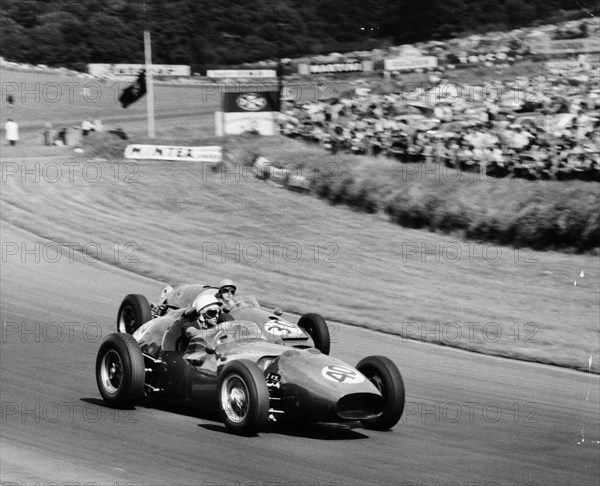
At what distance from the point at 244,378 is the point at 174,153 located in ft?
43.0

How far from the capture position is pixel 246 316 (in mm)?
7508

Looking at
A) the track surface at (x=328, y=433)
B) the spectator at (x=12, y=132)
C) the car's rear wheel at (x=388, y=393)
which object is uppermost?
the spectator at (x=12, y=132)

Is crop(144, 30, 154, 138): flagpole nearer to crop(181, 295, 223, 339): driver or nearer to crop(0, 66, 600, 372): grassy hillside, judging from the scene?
crop(0, 66, 600, 372): grassy hillside

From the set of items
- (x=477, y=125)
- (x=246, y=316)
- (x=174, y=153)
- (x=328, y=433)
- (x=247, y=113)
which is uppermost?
(x=247, y=113)

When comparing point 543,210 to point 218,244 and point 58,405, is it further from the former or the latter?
point 58,405

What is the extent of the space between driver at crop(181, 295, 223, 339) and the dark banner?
12.7 m

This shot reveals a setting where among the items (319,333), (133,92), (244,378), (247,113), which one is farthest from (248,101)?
(244,378)

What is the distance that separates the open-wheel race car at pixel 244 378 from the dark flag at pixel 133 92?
15.2m

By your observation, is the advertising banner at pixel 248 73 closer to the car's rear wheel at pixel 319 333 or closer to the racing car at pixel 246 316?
the racing car at pixel 246 316

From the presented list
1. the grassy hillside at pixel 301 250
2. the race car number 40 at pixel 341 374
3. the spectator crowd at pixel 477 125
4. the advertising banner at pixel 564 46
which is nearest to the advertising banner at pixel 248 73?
the spectator crowd at pixel 477 125

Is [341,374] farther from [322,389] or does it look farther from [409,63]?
[409,63]

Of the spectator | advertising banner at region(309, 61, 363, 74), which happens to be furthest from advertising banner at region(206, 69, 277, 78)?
the spectator

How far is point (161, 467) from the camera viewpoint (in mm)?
6047

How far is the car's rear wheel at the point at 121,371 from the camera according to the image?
7293mm
